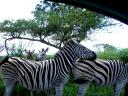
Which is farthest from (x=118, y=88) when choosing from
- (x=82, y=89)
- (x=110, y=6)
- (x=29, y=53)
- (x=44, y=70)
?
(x=110, y=6)

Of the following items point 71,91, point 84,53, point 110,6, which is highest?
point 84,53

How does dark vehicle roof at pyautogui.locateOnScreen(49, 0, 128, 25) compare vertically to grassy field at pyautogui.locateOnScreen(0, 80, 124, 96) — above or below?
above

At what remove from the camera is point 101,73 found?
264 centimetres

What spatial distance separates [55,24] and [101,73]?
61 centimetres

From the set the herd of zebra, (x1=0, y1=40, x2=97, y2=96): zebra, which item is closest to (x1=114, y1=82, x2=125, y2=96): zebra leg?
the herd of zebra

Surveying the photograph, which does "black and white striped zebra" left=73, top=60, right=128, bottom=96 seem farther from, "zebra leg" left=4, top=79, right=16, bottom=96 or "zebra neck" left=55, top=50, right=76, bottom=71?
"zebra leg" left=4, top=79, right=16, bottom=96

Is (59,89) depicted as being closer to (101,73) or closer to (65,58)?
(65,58)

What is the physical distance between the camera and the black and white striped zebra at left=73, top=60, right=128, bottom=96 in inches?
101

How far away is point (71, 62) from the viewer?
98.3 inches

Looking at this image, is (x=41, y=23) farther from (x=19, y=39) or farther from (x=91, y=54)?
(x=91, y=54)

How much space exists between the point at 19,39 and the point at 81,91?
59cm

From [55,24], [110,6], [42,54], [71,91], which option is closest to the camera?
[110,6]

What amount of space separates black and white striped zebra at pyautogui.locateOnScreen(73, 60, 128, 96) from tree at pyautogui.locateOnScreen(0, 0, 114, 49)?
0.26 metres

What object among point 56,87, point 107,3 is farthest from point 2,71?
point 107,3
